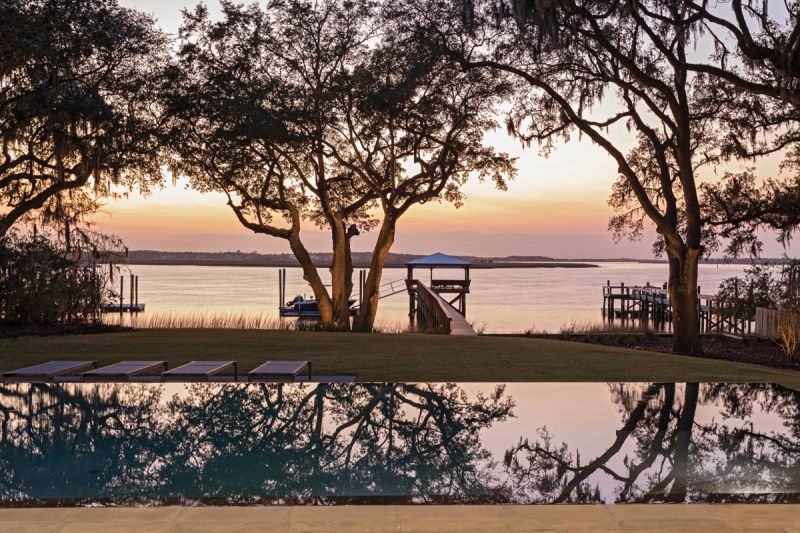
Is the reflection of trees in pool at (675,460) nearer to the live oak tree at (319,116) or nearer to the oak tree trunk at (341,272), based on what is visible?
the live oak tree at (319,116)

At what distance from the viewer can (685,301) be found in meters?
15.8

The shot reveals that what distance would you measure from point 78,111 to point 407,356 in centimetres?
975

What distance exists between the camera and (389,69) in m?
18.1

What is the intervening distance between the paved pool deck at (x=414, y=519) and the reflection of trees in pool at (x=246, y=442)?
759 mm

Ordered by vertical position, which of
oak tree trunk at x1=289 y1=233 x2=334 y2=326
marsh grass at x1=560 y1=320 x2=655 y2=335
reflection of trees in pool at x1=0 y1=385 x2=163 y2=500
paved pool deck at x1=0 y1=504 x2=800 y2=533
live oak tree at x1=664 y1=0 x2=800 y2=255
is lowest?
marsh grass at x1=560 y1=320 x2=655 y2=335

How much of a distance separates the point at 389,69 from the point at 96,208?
394 inches

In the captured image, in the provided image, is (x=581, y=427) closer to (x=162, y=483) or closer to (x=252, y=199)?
(x=162, y=483)

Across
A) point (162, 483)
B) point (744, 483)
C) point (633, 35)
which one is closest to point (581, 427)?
point (744, 483)

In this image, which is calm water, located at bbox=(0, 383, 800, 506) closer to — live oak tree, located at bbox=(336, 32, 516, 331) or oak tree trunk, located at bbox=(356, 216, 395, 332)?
live oak tree, located at bbox=(336, 32, 516, 331)

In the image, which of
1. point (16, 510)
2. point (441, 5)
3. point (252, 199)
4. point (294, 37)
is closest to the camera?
point (16, 510)

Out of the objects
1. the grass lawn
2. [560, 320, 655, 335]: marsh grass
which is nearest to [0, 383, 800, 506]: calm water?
the grass lawn

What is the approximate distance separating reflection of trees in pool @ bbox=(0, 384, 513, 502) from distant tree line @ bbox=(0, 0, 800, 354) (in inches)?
300

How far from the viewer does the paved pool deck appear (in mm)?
3770

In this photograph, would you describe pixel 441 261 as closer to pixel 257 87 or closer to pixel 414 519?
pixel 257 87
